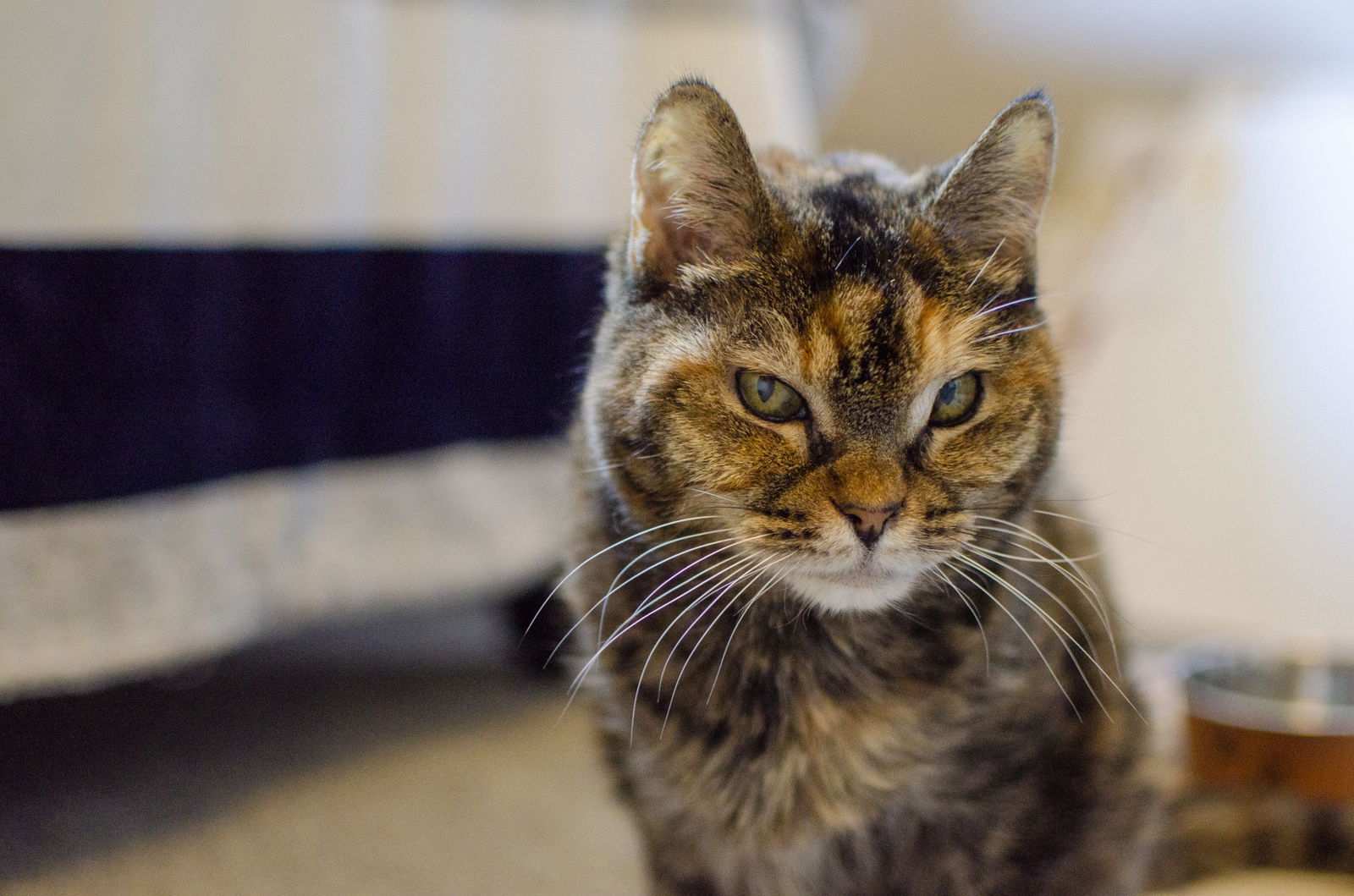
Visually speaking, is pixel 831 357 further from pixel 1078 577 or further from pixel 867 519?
pixel 1078 577

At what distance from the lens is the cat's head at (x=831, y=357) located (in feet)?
2.43

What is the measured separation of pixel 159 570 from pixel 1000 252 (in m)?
Answer: 0.86

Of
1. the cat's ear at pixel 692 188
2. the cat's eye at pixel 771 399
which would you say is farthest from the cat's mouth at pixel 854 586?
the cat's ear at pixel 692 188

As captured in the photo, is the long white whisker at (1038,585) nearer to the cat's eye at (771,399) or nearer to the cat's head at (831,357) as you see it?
the cat's head at (831,357)

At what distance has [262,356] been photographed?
4.03 feet

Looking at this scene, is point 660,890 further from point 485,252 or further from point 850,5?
point 850,5

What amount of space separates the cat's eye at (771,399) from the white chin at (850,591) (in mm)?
112

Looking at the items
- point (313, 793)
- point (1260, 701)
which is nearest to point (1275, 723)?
point (1260, 701)

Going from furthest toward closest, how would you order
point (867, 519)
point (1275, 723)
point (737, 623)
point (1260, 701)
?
point (1260, 701) < point (1275, 723) < point (737, 623) < point (867, 519)

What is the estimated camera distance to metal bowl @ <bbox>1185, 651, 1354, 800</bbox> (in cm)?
113

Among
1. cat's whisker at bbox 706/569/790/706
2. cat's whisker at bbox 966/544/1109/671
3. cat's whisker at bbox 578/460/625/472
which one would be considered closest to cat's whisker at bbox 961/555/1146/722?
cat's whisker at bbox 966/544/1109/671

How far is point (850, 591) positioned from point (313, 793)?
0.81m

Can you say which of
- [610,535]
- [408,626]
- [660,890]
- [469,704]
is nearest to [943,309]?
[610,535]

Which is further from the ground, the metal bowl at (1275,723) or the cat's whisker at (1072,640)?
the cat's whisker at (1072,640)
